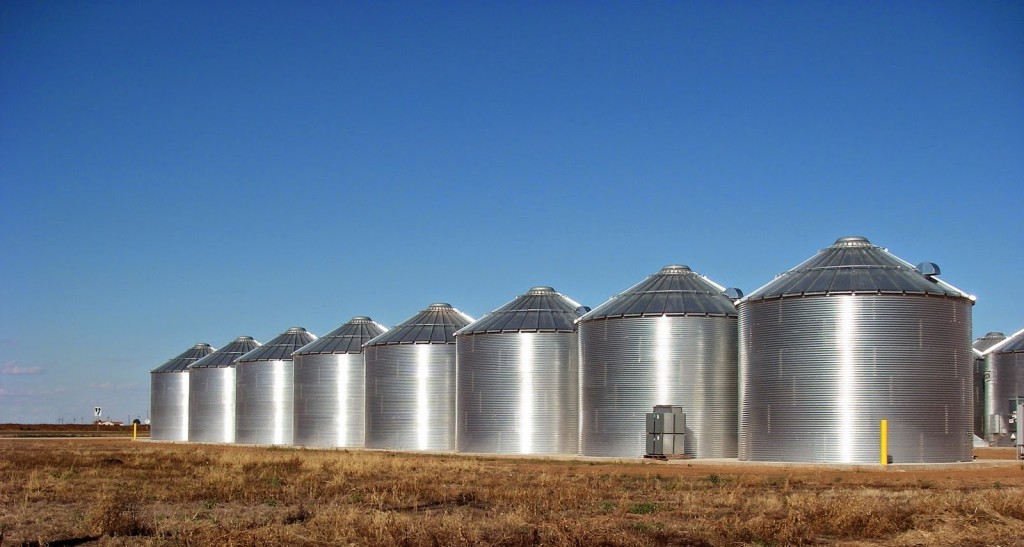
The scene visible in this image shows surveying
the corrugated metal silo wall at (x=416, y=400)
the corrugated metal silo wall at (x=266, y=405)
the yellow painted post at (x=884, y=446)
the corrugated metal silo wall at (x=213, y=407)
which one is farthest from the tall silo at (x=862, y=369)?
the corrugated metal silo wall at (x=213, y=407)

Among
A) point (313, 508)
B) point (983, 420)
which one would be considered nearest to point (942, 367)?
point (313, 508)

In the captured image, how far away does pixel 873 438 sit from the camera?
4569 centimetres

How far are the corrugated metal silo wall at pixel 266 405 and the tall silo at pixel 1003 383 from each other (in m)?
48.0

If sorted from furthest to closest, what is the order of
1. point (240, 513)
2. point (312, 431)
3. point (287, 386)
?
point (287, 386), point (312, 431), point (240, 513)

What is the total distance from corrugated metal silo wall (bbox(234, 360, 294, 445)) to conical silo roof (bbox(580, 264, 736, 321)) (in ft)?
108

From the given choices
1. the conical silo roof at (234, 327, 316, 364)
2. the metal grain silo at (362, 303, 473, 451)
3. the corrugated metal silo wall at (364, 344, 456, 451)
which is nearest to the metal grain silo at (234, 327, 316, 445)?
the conical silo roof at (234, 327, 316, 364)

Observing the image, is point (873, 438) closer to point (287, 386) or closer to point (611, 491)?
point (611, 491)

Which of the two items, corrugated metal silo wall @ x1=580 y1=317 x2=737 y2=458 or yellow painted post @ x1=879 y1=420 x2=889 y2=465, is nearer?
Result: yellow painted post @ x1=879 y1=420 x2=889 y2=465

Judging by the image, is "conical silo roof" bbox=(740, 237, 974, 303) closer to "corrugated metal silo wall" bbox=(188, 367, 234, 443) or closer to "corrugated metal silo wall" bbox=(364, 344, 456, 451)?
"corrugated metal silo wall" bbox=(364, 344, 456, 451)

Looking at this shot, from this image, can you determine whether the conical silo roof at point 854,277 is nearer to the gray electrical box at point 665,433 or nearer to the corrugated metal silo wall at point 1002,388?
the gray electrical box at point 665,433

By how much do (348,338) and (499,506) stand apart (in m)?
53.6

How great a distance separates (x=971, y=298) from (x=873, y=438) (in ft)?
27.6

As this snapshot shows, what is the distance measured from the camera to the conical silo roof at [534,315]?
197 feet

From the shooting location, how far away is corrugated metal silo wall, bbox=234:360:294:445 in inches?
3199
